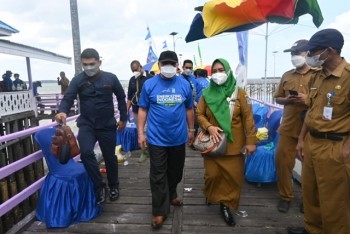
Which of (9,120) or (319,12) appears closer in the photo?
(319,12)

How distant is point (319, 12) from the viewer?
4.23 metres

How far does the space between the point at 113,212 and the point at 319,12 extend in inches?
147

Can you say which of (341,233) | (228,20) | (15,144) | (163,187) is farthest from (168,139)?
(15,144)

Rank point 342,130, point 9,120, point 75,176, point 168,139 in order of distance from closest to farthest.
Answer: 1. point 342,130
2. point 168,139
3. point 75,176
4. point 9,120

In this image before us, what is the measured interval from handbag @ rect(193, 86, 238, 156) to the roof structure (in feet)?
19.5

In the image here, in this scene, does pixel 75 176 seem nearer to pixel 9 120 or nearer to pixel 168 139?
pixel 168 139

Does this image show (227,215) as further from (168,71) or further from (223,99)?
(168,71)

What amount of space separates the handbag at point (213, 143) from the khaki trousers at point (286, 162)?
30.5 inches

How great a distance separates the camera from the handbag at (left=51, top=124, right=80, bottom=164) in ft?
10.2

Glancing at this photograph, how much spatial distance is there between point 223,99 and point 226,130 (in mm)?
308

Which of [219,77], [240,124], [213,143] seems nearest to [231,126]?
[240,124]

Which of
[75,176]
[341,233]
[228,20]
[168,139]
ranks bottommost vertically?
[341,233]

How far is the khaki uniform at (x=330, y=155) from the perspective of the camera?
7.50 feet

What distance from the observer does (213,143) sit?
302 centimetres
